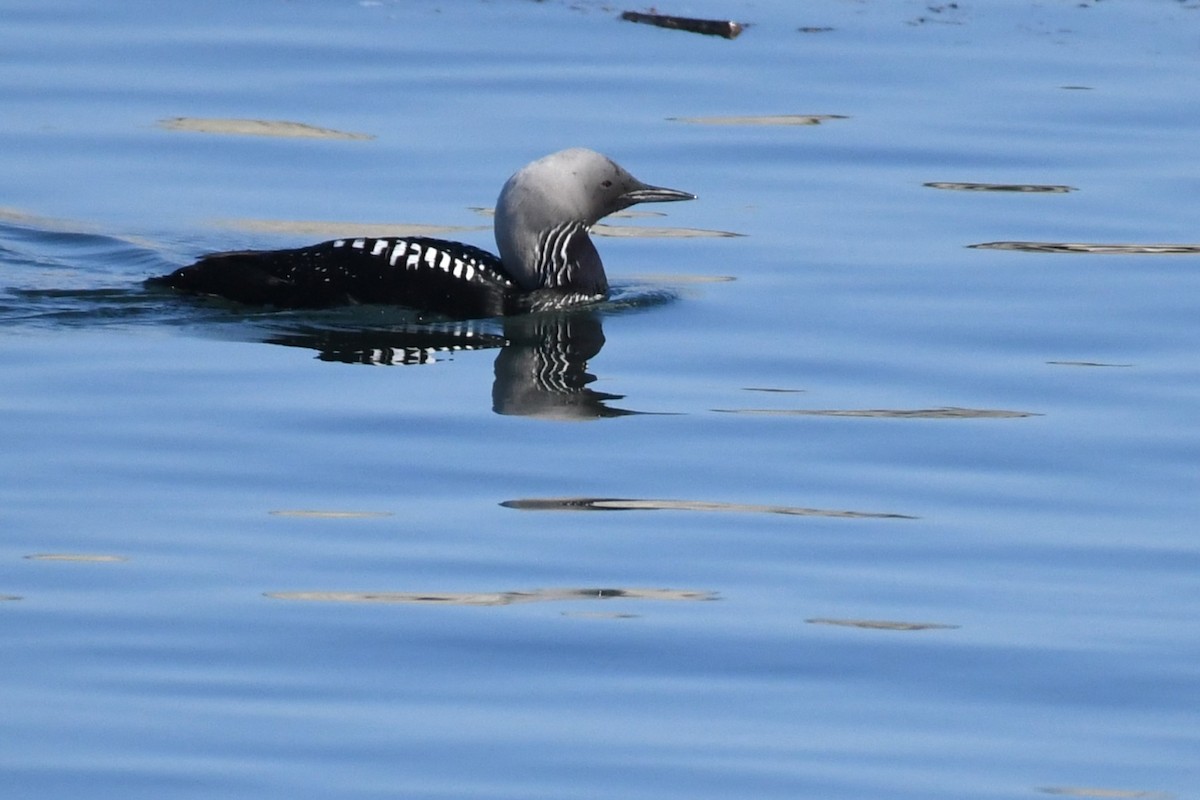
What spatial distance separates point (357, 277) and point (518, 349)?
711 mm

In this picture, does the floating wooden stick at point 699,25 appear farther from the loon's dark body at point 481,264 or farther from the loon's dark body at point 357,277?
the loon's dark body at point 357,277

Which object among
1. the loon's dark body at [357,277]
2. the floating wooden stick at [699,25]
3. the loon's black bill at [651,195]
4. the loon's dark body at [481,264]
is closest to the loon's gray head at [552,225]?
the loon's dark body at [481,264]

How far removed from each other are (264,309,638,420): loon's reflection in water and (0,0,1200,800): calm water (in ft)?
0.10

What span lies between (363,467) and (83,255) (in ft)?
11.2

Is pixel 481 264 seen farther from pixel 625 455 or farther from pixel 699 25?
pixel 699 25

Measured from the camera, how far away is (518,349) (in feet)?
27.6

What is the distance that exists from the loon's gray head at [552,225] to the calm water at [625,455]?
21cm

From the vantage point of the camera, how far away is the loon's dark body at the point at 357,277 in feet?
28.6

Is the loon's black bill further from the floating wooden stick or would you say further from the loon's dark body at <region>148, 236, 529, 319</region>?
the floating wooden stick

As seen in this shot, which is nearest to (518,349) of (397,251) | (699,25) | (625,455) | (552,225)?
(397,251)

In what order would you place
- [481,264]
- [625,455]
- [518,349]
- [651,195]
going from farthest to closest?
1. [651,195]
2. [481,264]
3. [518,349]
4. [625,455]

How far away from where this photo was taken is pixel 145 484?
20.7ft

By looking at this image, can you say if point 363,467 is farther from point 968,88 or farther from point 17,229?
point 968,88

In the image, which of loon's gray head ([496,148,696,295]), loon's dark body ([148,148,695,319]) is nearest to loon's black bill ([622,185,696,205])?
loon's dark body ([148,148,695,319])
